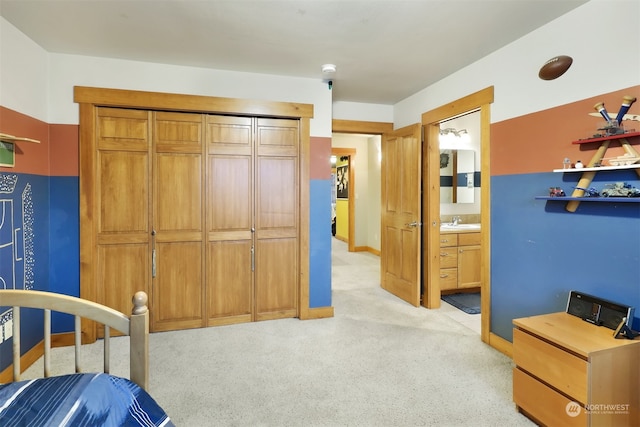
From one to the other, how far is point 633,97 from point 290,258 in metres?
2.82

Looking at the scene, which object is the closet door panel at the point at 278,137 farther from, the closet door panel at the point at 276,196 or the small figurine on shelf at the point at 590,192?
the small figurine on shelf at the point at 590,192

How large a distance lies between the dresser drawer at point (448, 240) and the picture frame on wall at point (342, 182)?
4.31 metres

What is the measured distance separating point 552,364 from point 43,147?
386 cm

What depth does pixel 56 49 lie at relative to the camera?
2799mm

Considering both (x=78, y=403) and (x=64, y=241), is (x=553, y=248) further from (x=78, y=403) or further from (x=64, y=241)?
(x=64, y=241)

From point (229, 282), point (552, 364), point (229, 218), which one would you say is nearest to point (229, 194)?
point (229, 218)

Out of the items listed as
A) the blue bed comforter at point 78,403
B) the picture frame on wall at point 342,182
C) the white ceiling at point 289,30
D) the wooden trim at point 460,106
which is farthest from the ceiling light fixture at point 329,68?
the picture frame on wall at point 342,182

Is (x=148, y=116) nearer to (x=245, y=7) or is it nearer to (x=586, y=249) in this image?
(x=245, y=7)

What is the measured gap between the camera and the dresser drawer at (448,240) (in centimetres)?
414

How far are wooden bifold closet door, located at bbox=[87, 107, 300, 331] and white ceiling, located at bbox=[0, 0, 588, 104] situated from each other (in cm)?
57

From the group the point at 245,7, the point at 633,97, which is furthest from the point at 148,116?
the point at 633,97

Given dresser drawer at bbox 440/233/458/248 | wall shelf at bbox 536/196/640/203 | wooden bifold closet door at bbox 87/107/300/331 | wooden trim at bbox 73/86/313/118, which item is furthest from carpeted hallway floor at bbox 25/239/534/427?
wooden trim at bbox 73/86/313/118

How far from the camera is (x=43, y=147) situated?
110 inches

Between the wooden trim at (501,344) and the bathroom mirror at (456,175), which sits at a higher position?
the bathroom mirror at (456,175)
